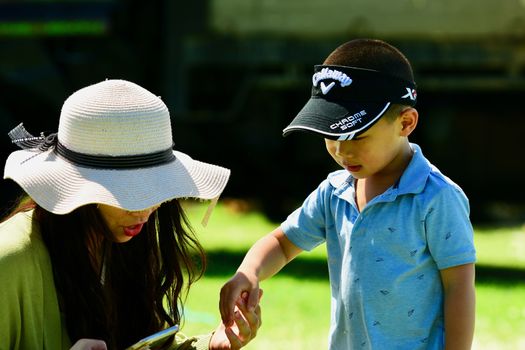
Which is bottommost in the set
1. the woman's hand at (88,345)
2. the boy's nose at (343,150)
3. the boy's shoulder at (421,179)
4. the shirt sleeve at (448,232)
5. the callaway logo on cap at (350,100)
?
the woman's hand at (88,345)

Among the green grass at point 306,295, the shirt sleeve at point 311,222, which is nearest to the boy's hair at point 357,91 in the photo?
the shirt sleeve at point 311,222

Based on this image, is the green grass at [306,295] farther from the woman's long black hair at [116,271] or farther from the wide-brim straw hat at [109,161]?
the wide-brim straw hat at [109,161]

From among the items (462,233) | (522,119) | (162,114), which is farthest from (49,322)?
(522,119)

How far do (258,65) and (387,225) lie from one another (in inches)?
352

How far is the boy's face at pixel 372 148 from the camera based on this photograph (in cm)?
304

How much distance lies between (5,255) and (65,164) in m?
0.29

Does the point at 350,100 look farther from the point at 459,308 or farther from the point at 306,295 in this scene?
the point at 306,295

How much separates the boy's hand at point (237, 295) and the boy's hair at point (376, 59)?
0.63 meters

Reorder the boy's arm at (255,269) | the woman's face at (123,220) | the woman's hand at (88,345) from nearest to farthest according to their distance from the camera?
the woman's hand at (88,345)
the woman's face at (123,220)
the boy's arm at (255,269)

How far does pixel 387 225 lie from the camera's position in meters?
3.03

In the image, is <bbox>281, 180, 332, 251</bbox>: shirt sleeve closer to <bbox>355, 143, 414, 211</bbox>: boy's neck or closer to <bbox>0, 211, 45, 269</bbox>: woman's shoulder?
<bbox>355, 143, 414, 211</bbox>: boy's neck

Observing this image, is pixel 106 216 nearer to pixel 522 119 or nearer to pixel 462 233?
pixel 462 233

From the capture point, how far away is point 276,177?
11984 mm

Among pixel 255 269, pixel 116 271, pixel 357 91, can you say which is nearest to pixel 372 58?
pixel 357 91
